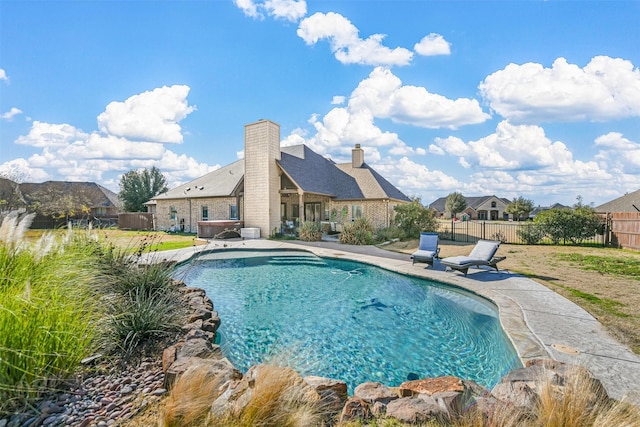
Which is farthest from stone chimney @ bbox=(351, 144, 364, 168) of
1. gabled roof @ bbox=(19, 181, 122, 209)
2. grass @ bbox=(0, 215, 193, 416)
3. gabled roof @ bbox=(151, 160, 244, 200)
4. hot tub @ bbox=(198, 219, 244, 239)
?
gabled roof @ bbox=(19, 181, 122, 209)

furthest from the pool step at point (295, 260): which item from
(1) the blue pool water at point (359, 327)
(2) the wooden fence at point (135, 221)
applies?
(2) the wooden fence at point (135, 221)

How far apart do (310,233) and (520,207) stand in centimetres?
5694

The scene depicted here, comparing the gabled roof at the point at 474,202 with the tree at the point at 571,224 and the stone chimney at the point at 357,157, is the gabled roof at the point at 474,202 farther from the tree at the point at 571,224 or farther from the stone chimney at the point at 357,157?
the tree at the point at 571,224

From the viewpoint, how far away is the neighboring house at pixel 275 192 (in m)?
19.8

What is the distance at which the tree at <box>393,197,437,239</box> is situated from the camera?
61.2 ft

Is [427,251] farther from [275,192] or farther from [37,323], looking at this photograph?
[275,192]

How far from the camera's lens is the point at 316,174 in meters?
22.7

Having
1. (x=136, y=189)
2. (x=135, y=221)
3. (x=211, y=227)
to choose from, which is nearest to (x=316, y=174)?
(x=211, y=227)

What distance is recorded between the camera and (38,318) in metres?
2.63

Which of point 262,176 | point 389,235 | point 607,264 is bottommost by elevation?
point 607,264

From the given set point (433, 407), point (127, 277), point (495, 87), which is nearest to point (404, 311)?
point (433, 407)

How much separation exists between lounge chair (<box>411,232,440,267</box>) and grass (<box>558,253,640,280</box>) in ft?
14.8

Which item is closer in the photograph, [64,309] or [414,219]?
[64,309]

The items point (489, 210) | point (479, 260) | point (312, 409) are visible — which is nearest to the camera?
point (312, 409)
